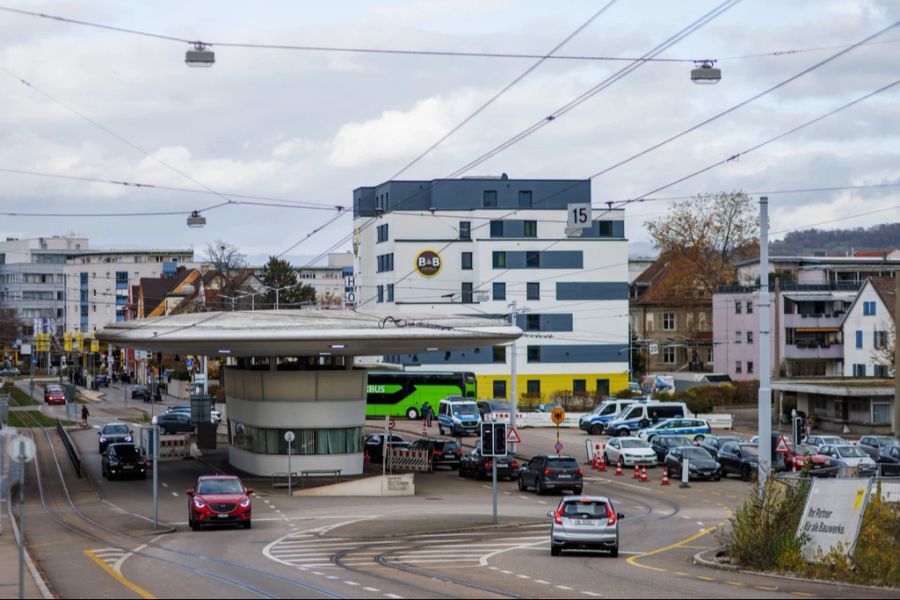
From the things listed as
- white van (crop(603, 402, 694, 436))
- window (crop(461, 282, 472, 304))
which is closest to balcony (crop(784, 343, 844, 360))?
window (crop(461, 282, 472, 304))

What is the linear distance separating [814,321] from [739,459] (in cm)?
5140

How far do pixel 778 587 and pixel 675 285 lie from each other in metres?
91.3

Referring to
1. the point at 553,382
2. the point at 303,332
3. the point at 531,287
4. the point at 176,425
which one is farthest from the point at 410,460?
the point at 553,382

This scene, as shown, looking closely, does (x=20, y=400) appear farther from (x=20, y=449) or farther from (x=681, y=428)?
(x=20, y=449)

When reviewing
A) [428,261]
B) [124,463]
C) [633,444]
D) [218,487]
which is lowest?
[124,463]

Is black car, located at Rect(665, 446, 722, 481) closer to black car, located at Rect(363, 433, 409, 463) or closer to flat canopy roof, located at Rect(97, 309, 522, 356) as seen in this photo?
flat canopy roof, located at Rect(97, 309, 522, 356)

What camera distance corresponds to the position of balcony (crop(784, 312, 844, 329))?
101469 millimetres

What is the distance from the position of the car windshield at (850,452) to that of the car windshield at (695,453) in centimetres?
558

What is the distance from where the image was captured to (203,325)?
46250 mm

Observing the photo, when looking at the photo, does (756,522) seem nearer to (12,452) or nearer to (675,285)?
(12,452)

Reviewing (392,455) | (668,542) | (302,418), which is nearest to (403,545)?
(668,542)

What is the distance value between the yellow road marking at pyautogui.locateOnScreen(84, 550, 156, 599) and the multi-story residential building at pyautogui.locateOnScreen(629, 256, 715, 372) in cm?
8762

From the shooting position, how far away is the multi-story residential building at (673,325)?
117m

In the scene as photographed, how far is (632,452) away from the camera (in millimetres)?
57906
